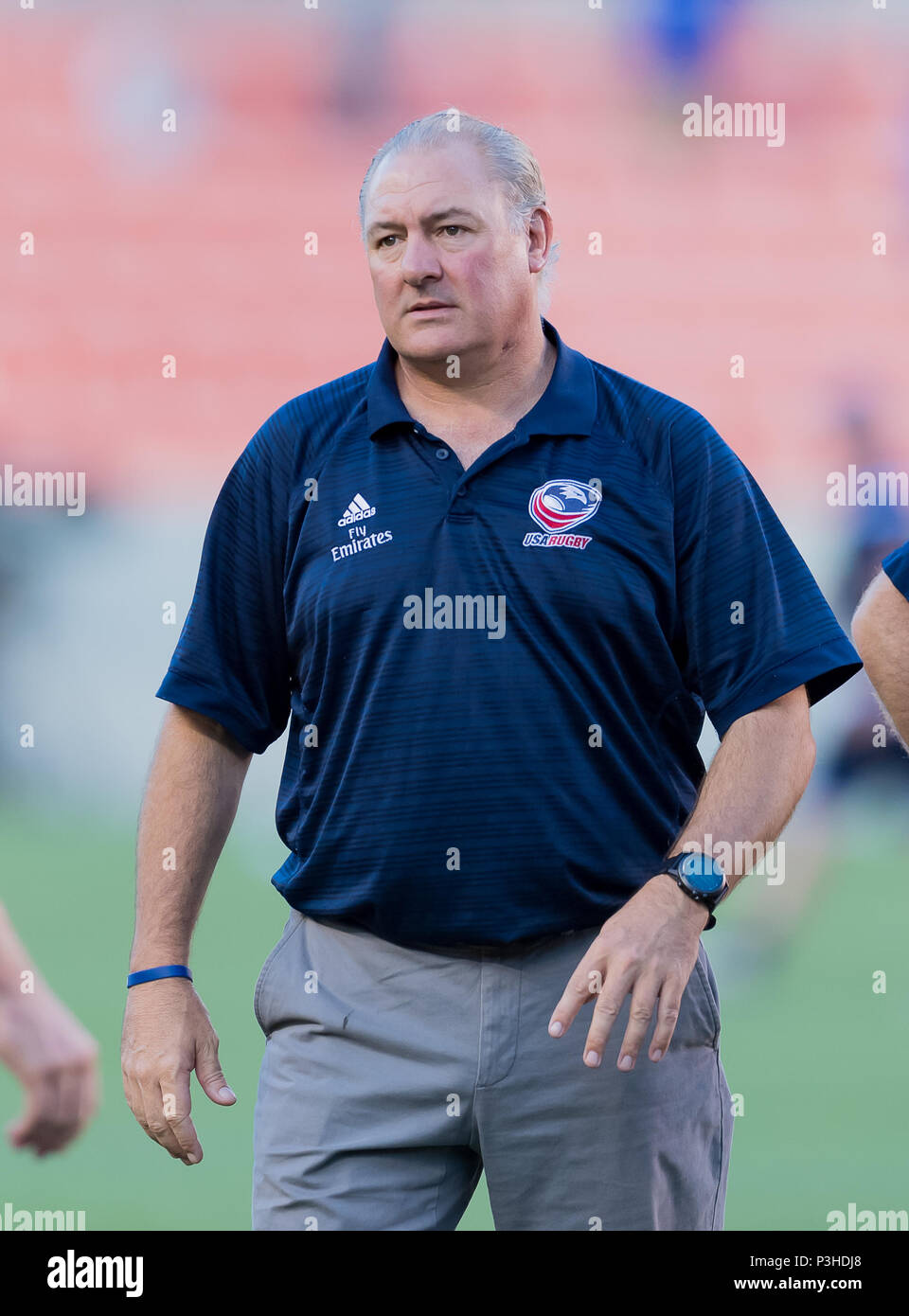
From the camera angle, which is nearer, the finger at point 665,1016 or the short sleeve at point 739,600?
the finger at point 665,1016

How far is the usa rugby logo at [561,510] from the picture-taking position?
1.59m

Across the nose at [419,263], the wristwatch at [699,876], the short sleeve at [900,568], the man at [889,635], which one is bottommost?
the wristwatch at [699,876]

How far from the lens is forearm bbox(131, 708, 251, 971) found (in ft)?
5.46

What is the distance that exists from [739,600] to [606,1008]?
456 millimetres

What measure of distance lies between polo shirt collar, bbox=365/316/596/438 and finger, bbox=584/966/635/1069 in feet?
1.92

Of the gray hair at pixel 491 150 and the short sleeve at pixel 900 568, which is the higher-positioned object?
the gray hair at pixel 491 150

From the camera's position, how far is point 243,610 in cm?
171

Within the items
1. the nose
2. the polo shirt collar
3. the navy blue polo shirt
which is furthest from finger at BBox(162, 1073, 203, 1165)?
the nose

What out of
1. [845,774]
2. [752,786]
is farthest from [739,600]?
[845,774]

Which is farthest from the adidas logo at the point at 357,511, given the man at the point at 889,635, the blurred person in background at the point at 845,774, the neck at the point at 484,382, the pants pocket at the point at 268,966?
the blurred person in background at the point at 845,774

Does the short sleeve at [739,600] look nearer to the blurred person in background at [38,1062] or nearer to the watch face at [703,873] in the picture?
the watch face at [703,873]

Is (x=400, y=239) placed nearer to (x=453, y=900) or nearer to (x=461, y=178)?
(x=461, y=178)

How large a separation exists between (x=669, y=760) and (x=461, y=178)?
2.16 feet

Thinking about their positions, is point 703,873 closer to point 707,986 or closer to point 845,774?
point 707,986
